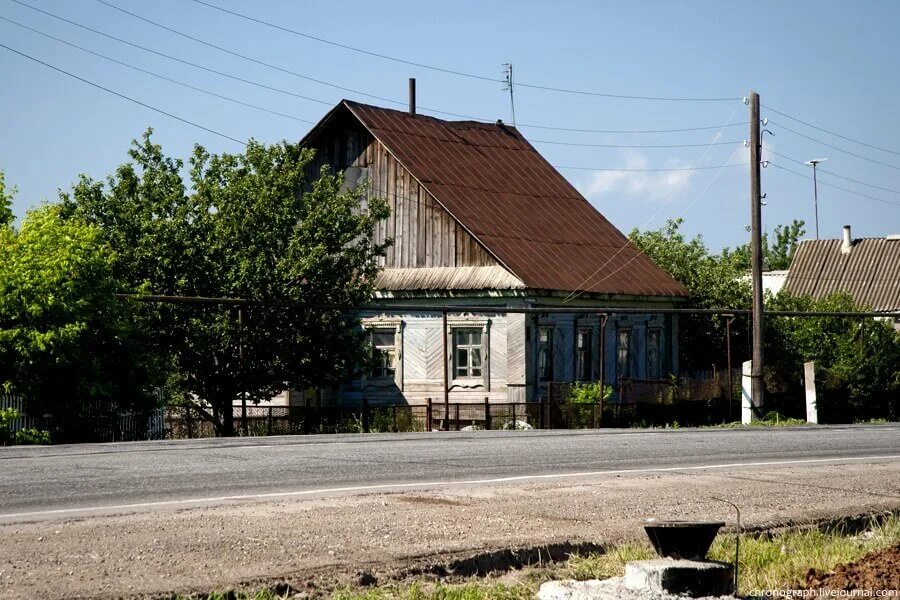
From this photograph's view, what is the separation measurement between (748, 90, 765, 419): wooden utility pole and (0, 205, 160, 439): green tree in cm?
1736

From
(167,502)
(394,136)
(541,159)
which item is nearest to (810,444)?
(167,502)

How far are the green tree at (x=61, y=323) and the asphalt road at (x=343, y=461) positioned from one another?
4800mm

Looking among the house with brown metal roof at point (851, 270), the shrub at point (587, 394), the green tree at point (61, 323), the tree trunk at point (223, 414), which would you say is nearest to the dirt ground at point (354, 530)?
the green tree at point (61, 323)

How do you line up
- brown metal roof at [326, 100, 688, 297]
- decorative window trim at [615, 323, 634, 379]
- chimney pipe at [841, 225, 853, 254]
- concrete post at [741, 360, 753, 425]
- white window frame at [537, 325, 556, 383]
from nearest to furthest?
concrete post at [741, 360, 753, 425] < white window frame at [537, 325, 556, 383] < brown metal roof at [326, 100, 688, 297] < decorative window trim at [615, 323, 634, 379] < chimney pipe at [841, 225, 853, 254]

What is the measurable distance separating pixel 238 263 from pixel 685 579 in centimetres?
2526

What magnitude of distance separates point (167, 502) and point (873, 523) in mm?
6114

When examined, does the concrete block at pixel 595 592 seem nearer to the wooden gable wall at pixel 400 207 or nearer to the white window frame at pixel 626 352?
the wooden gable wall at pixel 400 207

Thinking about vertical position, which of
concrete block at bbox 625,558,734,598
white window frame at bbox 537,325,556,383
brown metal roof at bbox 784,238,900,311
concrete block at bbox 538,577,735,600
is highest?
brown metal roof at bbox 784,238,900,311

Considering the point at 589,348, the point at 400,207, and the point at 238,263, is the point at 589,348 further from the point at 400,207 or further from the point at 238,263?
the point at 238,263

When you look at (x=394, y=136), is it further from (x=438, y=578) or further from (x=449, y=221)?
(x=438, y=578)

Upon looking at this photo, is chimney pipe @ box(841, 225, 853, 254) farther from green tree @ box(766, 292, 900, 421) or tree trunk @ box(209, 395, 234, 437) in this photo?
tree trunk @ box(209, 395, 234, 437)

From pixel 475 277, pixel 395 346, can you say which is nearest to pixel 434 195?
pixel 475 277

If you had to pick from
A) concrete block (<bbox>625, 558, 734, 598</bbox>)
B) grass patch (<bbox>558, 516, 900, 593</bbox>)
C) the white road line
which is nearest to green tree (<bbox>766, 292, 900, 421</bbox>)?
the white road line

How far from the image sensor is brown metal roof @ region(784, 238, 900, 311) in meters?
55.3
